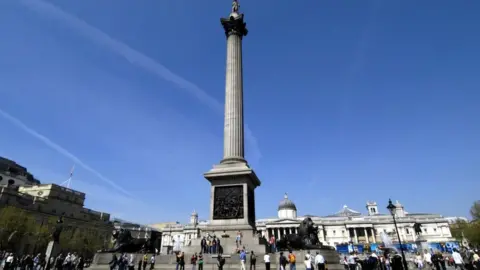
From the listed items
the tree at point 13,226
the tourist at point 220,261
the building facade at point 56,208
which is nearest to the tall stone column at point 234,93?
the tourist at point 220,261

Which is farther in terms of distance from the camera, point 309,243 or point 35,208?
point 35,208

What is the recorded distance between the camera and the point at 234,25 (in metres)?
28.6

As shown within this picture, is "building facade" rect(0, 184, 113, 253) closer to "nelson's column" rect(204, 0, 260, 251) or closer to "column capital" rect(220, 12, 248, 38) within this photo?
"nelson's column" rect(204, 0, 260, 251)

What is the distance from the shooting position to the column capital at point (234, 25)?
28609 millimetres

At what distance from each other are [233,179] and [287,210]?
283ft

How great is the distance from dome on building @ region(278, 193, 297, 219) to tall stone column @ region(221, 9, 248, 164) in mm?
82614

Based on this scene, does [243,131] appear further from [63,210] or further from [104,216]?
[104,216]

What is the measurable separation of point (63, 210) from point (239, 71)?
4958 centimetres

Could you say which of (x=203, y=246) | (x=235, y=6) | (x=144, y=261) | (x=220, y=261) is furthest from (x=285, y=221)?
Answer: (x=220, y=261)

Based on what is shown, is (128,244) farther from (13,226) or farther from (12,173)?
(12,173)

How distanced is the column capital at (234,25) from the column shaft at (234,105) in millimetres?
474

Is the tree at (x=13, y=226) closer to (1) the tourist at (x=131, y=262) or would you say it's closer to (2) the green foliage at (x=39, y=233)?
(2) the green foliage at (x=39, y=233)

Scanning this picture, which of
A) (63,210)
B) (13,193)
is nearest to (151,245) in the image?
(13,193)

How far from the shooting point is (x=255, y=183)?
76.6 feet
